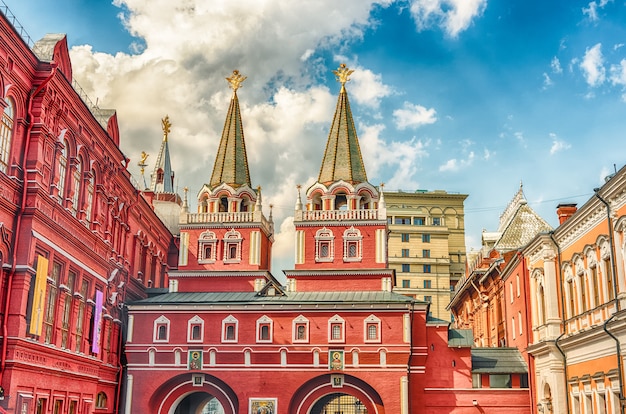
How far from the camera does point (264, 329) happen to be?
44.0m

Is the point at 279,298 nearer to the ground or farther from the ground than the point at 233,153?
nearer to the ground

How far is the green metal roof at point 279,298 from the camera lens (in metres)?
44.3

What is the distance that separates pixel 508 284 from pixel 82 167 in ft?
93.2

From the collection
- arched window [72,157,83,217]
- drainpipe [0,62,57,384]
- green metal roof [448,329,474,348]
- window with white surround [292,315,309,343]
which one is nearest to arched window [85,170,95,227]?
arched window [72,157,83,217]

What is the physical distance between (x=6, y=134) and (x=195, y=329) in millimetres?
19277

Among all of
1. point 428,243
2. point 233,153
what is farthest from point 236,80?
point 428,243

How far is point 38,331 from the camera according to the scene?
30.1 metres

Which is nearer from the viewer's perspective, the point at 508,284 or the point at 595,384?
the point at 595,384

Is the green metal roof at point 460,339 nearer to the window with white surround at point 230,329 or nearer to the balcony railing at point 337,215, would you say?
the balcony railing at point 337,215

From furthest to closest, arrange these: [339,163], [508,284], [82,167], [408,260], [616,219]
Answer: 1. [408,260]
2. [339,163]
3. [508,284]
4. [82,167]
5. [616,219]

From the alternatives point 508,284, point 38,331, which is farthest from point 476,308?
point 38,331

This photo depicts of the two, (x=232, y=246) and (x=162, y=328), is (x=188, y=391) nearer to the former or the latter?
(x=162, y=328)

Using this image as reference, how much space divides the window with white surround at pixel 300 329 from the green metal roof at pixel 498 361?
34.6 ft

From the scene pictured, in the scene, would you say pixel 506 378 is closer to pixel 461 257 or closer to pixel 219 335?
pixel 219 335
